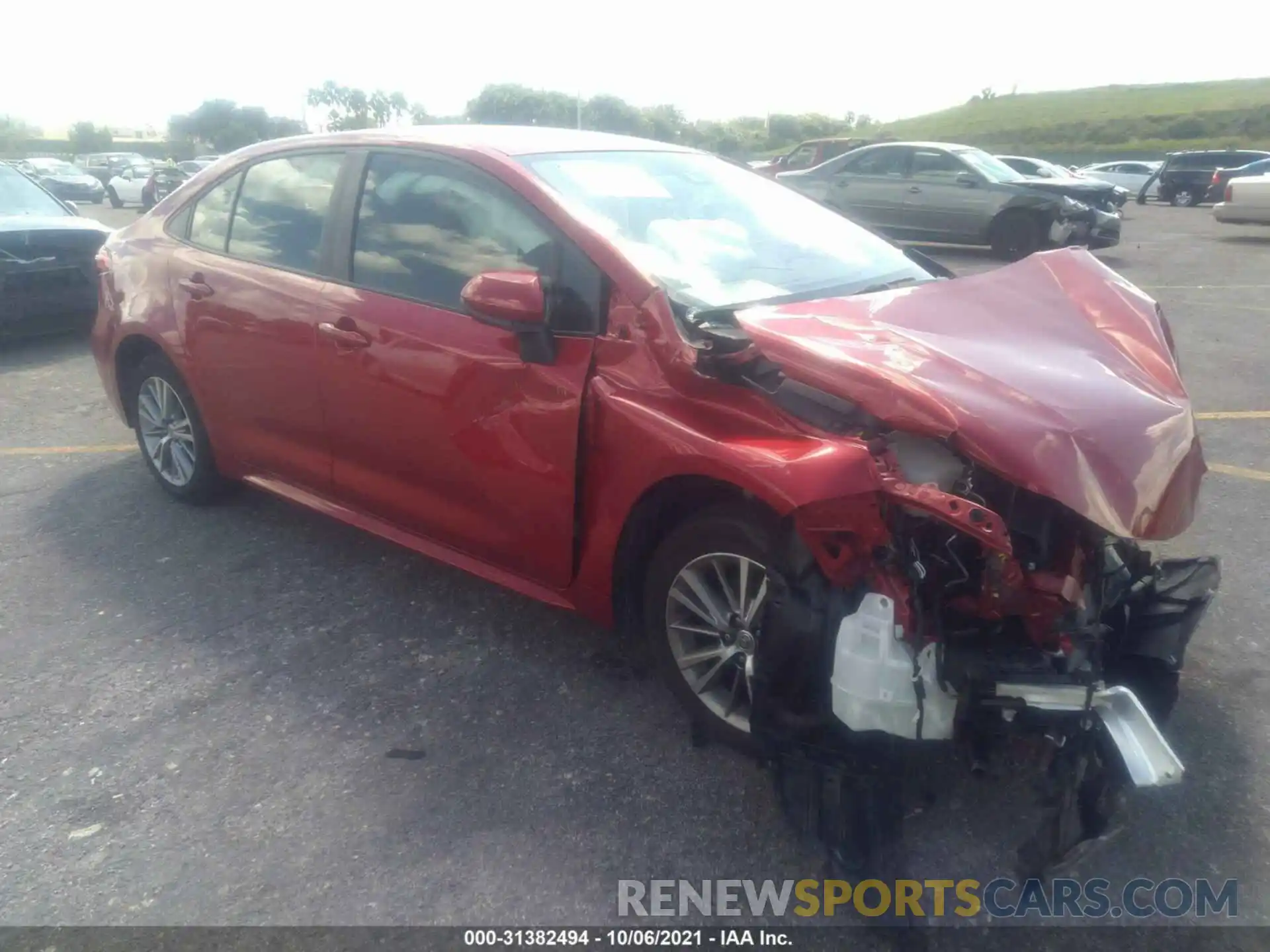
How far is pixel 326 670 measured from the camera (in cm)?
359

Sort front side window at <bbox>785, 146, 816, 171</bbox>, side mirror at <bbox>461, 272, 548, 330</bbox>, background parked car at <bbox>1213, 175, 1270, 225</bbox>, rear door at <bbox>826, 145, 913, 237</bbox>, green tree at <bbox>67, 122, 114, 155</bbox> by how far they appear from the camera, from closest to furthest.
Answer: side mirror at <bbox>461, 272, 548, 330</bbox> < rear door at <bbox>826, 145, 913, 237</bbox> < background parked car at <bbox>1213, 175, 1270, 225</bbox> < front side window at <bbox>785, 146, 816, 171</bbox> < green tree at <bbox>67, 122, 114, 155</bbox>

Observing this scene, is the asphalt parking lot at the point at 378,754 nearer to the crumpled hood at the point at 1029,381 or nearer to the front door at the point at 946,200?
the crumpled hood at the point at 1029,381

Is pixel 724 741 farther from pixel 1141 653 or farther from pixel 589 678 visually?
pixel 1141 653

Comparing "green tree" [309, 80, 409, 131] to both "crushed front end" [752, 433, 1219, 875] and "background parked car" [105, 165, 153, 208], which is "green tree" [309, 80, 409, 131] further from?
"crushed front end" [752, 433, 1219, 875]

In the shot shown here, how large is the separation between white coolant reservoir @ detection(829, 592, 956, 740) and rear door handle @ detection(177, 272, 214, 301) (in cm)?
321

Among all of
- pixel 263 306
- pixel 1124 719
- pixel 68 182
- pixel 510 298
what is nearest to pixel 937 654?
pixel 1124 719

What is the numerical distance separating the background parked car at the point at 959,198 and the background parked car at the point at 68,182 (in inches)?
1036

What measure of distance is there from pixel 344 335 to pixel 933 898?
8.74 feet

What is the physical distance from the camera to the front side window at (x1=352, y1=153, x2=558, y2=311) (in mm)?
3439

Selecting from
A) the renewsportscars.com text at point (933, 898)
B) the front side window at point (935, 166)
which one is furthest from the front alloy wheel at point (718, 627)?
the front side window at point (935, 166)

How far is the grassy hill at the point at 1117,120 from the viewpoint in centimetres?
5069

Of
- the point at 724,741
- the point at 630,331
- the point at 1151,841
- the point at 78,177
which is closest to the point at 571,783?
the point at 724,741

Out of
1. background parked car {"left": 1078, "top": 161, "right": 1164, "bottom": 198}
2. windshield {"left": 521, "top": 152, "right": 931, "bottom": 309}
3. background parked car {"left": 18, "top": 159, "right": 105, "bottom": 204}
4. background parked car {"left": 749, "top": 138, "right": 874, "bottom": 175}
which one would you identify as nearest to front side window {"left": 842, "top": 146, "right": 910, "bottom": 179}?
background parked car {"left": 749, "top": 138, "right": 874, "bottom": 175}

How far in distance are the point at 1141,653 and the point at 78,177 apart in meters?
37.6
